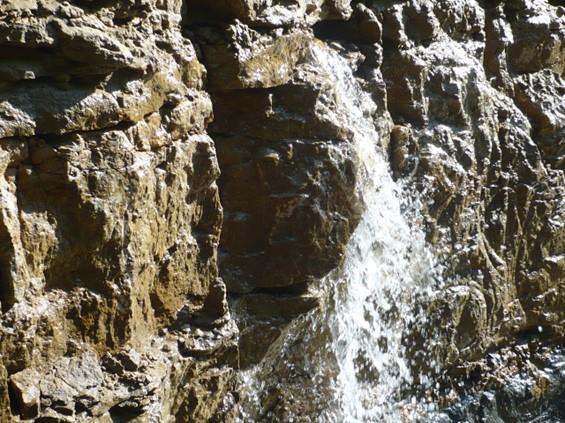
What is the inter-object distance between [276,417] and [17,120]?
263cm

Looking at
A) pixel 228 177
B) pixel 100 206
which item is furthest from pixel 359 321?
pixel 100 206

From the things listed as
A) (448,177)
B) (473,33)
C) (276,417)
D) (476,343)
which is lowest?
(276,417)

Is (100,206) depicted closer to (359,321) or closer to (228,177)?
(228,177)

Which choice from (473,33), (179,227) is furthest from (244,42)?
(473,33)

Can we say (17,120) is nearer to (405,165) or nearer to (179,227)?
(179,227)

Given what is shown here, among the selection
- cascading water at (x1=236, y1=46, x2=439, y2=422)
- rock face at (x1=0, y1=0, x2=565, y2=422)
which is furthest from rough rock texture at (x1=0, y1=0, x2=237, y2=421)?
cascading water at (x1=236, y1=46, x2=439, y2=422)

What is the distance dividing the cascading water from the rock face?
0.18m

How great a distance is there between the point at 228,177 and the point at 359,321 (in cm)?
138

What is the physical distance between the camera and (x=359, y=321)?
17.4 feet

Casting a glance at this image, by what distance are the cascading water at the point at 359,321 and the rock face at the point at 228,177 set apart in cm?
18

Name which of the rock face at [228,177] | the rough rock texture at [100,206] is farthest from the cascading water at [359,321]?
the rough rock texture at [100,206]

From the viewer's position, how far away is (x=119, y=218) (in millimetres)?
3297

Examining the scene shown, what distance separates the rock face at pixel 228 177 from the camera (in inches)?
120

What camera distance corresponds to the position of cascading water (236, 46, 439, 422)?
4902 millimetres
